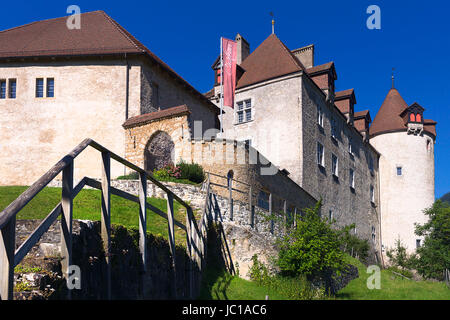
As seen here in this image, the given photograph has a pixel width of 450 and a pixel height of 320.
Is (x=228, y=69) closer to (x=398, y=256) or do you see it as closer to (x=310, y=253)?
(x=310, y=253)

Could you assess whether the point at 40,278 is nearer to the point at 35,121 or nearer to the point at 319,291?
the point at 319,291

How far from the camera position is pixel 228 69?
98.1 ft

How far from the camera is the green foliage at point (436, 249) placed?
97.8 ft

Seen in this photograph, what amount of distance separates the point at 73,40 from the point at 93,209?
47.1ft

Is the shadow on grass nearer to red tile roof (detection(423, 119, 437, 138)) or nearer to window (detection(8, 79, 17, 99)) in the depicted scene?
window (detection(8, 79, 17, 99))

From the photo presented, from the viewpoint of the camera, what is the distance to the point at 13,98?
2570 centimetres

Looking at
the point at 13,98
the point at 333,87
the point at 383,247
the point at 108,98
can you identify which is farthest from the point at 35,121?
the point at 383,247

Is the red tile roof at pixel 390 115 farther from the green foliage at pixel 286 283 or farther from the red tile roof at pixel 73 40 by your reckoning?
the green foliage at pixel 286 283

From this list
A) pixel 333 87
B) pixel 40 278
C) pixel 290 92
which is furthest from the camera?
pixel 333 87

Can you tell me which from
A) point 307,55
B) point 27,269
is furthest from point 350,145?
point 27,269

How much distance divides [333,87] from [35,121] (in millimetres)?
20708

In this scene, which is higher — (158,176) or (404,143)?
(404,143)

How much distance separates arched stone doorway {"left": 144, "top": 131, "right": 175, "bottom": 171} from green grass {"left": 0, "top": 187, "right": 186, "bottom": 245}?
562 centimetres

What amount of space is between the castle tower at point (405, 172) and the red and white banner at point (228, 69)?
22179 mm
